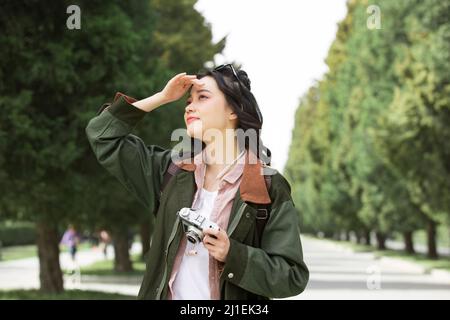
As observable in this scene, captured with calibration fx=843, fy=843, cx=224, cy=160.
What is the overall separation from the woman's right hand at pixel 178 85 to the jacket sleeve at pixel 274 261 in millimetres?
523

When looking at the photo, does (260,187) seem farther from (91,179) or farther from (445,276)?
(445,276)

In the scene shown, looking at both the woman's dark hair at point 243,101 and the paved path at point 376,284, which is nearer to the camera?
the woman's dark hair at point 243,101

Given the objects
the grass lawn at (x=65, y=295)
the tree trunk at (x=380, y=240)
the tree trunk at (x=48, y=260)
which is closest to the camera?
the grass lawn at (x=65, y=295)

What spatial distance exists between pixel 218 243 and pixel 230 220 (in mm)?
→ 179

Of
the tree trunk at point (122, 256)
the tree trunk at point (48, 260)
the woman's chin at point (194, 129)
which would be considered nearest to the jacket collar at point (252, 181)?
the woman's chin at point (194, 129)

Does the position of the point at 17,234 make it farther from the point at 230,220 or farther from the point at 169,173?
the point at 230,220

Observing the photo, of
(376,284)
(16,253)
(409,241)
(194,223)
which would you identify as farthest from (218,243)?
(16,253)

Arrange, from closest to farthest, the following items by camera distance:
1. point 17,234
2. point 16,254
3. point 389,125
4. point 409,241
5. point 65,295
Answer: point 65,295 → point 389,125 → point 409,241 → point 16,254 → point 17,234

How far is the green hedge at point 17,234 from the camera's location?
56656mm


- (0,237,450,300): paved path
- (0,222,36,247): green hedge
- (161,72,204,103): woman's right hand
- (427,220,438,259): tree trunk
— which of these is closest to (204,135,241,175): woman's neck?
(161,72,204,103): woman's right hand

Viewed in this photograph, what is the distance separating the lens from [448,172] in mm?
24734

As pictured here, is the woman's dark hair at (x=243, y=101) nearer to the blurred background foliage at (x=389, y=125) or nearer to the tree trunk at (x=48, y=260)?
the tree trunk at (x=48, y=260)

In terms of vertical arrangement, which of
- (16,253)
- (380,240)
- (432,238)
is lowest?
(16,253)

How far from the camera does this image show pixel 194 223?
2.46 metres
